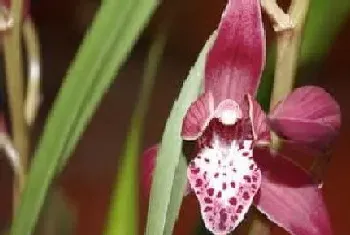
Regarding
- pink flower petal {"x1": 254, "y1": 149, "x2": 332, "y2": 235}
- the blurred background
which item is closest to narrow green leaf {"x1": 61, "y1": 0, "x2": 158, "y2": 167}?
pink flower petal {"x1": 254, "y1": 149, "x2": 332, "y2": 235}

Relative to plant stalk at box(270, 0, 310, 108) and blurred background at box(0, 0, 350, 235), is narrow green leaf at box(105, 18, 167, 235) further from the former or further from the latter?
blurred background at box(0, 0, 350, 235)

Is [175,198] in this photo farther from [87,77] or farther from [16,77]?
[16,77]

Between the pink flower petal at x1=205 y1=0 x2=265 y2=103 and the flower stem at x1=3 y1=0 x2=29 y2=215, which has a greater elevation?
the pink flower petal at x1=205 y1=0 x2=265 y2=103

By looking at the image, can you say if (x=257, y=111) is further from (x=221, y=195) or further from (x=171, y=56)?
(x=171, y=56)

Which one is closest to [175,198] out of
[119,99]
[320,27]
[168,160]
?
[168,160]

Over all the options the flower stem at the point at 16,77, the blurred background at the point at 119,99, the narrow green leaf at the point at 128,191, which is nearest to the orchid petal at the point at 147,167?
the narrow green leaf at the point at 128,191

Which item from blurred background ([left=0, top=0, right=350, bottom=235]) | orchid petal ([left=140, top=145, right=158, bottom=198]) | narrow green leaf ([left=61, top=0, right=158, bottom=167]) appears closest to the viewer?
narrow green leaf ([left=61, top=0, right=158, bottom=167])
